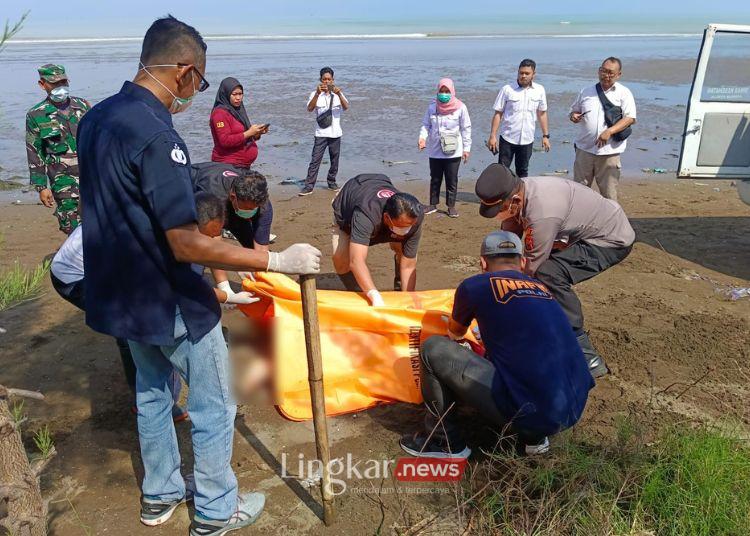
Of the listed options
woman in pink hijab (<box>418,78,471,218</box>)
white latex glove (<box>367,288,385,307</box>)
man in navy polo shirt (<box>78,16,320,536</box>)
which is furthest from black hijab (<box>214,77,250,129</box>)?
man in navy polo shirt (<box>78,16,320,536</box>)

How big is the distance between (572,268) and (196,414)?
2.67 metres

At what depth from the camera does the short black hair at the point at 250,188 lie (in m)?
4.25

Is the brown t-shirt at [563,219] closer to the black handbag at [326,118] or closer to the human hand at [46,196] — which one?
the human hand at [46,196]

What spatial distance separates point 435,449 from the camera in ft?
10.8

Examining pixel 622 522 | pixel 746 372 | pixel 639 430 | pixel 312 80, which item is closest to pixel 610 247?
pixel 746 372

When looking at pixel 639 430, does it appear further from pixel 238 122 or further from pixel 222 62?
pixel 222 62

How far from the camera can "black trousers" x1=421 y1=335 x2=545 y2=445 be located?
3053 millimetres

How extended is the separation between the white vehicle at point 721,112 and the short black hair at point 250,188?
14.1 ft

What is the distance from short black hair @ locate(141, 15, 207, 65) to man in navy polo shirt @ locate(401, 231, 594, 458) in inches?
67.1

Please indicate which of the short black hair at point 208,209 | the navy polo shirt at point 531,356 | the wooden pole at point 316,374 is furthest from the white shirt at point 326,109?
the wooden pole at point 316,374

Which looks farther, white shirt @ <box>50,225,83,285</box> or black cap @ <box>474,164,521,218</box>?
black cap @ <box>474,164,521,218</box>

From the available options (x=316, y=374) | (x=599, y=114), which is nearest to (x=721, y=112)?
(x=599, y=114)

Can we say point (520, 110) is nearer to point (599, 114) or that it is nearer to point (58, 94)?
point (599, 114)

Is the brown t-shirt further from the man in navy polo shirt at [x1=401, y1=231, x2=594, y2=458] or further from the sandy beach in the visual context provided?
the sandy beach
